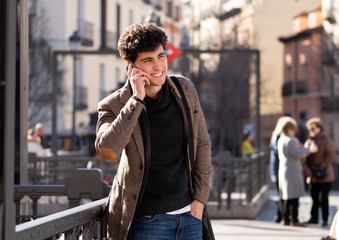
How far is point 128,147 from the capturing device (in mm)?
4023

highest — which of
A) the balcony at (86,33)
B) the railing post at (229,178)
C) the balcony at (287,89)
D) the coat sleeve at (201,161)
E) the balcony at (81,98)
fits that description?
the balcony at (86,33)

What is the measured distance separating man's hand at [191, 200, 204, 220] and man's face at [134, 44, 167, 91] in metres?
0.58

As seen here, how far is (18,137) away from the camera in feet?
19.4

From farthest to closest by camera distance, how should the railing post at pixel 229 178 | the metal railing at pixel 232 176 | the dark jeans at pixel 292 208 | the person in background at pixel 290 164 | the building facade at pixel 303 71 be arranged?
the building facade at pixel 303 71, the metal railing at pixel 232 176, the railing post at pixel 229 178, the dark jeans at pixel 292 208, the person in background at pixel 290 164

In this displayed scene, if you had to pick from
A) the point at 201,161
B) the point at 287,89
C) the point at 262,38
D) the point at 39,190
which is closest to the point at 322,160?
the point at 39,190

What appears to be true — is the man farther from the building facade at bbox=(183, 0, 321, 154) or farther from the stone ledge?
the building facade at bbox=(183, 0, 321, 154)

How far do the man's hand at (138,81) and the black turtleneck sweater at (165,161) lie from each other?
0.13 m

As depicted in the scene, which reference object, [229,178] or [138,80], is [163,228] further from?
[229,178]

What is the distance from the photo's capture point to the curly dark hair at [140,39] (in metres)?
→ 4.01

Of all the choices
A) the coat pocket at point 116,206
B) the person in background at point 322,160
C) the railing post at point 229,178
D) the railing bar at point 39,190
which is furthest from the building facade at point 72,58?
the coat pocket at point 116,206

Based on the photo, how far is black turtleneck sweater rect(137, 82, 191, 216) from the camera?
4035 mm

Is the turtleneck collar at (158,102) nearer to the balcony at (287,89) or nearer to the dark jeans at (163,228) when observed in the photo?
the dark jeans at (163,228)

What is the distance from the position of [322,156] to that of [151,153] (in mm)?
9798

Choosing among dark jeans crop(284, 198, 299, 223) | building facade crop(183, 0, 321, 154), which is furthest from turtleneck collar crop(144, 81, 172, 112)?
building facade crop(183, 0, 321, 154)
